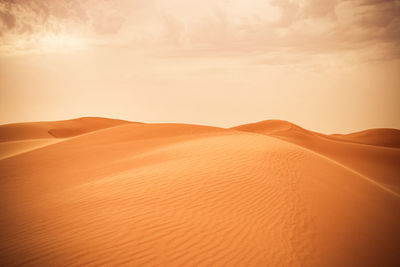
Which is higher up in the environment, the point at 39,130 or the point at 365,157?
the point at 39,130

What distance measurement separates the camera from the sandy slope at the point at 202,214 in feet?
10.5

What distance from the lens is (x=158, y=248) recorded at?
10.4 feet

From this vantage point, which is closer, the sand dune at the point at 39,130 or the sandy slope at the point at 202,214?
the sandy slope at the point at 202,214

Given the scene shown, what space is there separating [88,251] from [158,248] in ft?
3.06

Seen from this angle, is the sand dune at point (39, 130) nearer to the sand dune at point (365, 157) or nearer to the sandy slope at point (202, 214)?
the sandy slope at point (202, 214)

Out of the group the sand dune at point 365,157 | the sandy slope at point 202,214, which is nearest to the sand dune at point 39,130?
the sandy slope at point 202,214

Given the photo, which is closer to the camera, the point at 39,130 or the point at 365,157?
the point at 365,157

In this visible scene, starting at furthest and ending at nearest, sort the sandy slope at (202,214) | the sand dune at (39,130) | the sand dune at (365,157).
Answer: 1. the sand dune at (39,130)
2. the sand dune at (365,157)
3. the sandy slope at (202,214)

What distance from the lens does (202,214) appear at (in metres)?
4.00

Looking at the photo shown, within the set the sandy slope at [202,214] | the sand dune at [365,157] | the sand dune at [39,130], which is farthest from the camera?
the sand dune at [39,130]

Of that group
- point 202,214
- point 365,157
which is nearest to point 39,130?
point 202,214

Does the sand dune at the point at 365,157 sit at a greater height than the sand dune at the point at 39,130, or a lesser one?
lesser

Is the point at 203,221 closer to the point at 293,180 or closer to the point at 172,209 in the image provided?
the point at 172,209

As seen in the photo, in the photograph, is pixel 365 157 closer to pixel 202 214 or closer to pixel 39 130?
pixel 202 214
